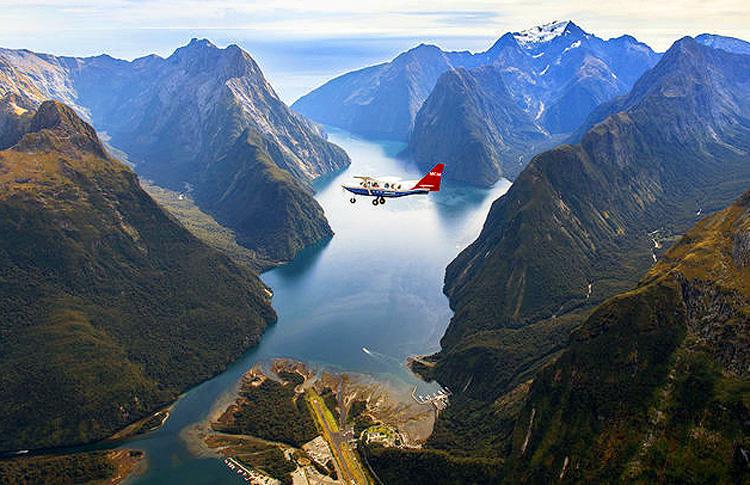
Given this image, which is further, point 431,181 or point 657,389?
point 431,181

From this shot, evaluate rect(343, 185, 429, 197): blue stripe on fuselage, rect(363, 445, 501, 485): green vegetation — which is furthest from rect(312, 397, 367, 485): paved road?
rect(343, 185, 429, 197): blue stripe on fuselage

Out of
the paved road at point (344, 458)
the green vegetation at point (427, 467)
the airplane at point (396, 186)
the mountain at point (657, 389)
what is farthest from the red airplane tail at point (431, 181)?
the paved road at point (344, 458)

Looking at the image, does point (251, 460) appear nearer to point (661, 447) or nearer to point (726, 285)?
point (661, 447)

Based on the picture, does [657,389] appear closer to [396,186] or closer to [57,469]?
[396,186]

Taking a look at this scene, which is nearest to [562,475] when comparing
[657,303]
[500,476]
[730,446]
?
[500,476]

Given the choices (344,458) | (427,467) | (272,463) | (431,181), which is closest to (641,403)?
(427,467)

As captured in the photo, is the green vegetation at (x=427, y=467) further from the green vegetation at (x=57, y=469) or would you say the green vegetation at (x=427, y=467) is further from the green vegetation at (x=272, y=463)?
the green vegetation at (x=57, y=469)
